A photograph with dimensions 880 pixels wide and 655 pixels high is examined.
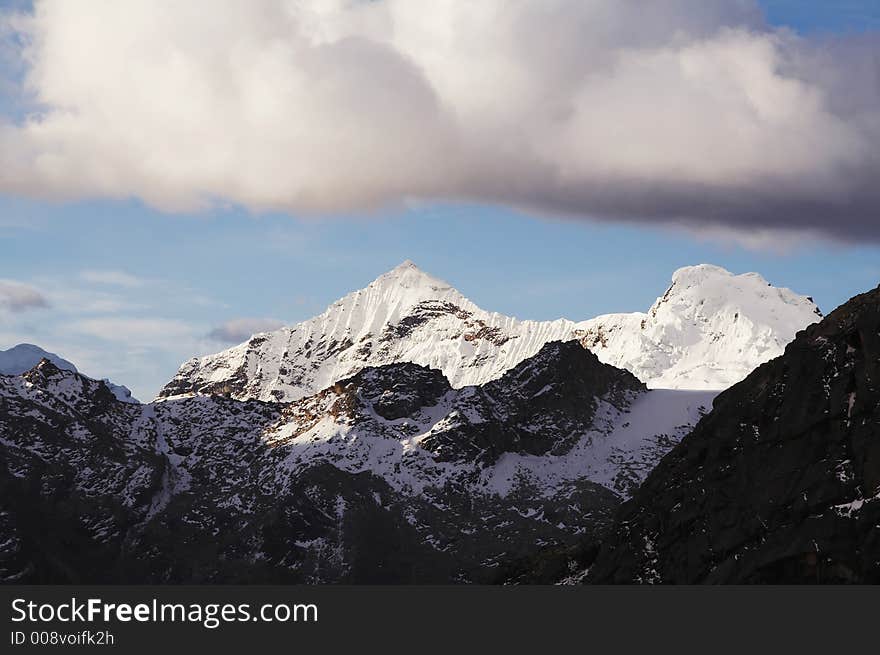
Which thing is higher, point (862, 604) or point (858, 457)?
point (858, 457)

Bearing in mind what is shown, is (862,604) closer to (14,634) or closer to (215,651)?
(215,651)

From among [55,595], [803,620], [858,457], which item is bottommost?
[803,620]

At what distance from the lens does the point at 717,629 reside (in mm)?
169250

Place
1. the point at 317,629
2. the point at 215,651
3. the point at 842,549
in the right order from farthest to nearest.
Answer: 1. the point at 842,549
2. the point at 317,629
3. the point at 215,651

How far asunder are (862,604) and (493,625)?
42.8 metres

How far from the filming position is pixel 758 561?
650 ft

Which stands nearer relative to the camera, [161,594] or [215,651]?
[215,651]

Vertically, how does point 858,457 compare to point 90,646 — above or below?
above

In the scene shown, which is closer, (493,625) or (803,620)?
(803,620)

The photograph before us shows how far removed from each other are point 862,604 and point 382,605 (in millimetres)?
60470

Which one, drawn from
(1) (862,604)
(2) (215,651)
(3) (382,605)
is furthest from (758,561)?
(2) (215,651)

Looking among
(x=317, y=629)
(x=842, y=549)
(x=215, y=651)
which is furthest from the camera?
(x=842, y=549)

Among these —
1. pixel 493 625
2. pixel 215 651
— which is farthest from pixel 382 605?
pixel 215 651

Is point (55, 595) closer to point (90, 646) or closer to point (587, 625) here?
point (90, 646)
